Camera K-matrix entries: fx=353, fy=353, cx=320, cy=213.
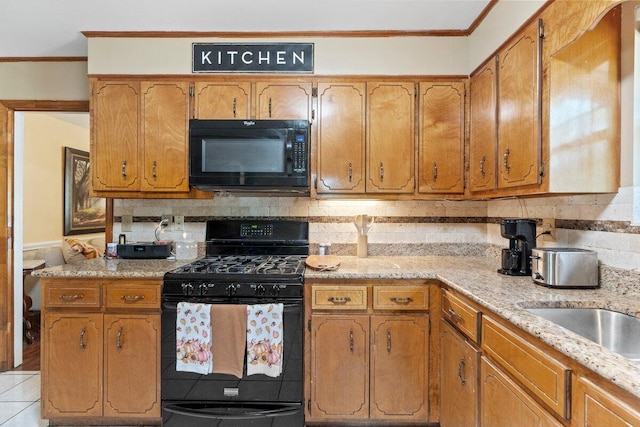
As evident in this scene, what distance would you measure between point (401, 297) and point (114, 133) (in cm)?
222

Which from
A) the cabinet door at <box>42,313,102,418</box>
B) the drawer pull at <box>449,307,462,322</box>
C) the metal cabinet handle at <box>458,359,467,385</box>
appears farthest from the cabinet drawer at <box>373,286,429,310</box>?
the cabinet door at <box>42,313,102,418</box>

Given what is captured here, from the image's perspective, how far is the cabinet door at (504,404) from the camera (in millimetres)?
1150

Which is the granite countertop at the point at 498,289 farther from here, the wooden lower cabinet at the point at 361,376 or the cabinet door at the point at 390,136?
the cabinet door at the point at 390,136

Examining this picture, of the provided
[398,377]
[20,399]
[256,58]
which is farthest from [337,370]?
[20,399]

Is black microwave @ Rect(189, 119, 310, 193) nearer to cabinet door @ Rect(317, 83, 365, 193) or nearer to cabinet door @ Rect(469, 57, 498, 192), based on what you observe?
cabinet door @ Rect(317, 83, 365, 193)

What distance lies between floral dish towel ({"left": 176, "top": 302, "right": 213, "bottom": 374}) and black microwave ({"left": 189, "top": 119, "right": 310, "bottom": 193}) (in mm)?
818

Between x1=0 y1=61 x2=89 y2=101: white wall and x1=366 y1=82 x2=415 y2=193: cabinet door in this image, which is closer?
x1=366 y1=82 x2=415 y2=193: cabinet door

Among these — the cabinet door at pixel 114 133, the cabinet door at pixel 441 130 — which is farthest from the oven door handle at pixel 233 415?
the cabinet door at pixel 441 130

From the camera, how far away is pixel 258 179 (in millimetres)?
2322

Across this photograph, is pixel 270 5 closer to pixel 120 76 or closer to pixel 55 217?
pixel 120 76

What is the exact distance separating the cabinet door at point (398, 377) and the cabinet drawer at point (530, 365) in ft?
2.09

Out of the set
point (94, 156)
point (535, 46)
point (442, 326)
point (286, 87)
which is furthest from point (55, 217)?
point (535, 46)

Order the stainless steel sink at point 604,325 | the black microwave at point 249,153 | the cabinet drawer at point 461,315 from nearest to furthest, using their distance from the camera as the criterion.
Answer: the stainless steel sink at point 604,325 < the cabinet drawer at point 461,315 < the black microwave at point 249,153

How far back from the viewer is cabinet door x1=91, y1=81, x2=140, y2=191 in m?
2.46
